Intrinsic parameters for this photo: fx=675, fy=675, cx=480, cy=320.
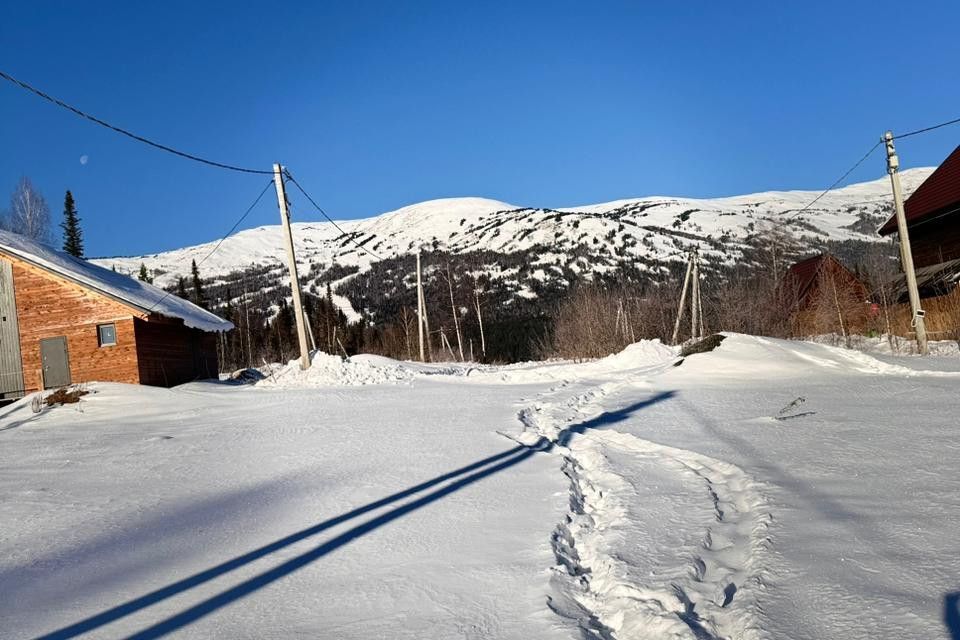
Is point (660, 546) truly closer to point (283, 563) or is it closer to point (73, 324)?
point (283, 563)

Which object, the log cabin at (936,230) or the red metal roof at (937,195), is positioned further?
the red metal roof at (937,195)

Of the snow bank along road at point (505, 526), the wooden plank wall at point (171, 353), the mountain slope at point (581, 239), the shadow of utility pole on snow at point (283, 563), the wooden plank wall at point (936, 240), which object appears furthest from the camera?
the mountain slope at point (581, 239)

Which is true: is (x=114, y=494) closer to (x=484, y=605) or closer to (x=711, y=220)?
(x=484, y=605)

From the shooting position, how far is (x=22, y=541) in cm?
581

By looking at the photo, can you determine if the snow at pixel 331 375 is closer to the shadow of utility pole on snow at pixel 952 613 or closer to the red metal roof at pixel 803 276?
the shadow of utility pole on snow at pixel 952 613

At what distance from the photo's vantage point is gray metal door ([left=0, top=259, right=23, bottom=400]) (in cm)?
Answer: 2317

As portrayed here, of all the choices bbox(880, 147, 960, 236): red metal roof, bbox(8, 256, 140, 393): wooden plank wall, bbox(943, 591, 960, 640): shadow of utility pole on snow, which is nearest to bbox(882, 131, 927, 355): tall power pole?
bbox(880, 147, 960, 236): red metal roof

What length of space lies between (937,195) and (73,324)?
3587 centimetres

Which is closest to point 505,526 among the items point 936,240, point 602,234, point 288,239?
point 288,239

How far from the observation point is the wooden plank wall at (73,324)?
23.0 metres

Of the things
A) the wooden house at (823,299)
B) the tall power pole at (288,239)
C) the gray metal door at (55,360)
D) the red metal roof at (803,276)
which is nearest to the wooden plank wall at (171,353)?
the gray metal door at (55,360)

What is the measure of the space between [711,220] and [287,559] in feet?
544

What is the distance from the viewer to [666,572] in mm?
4281

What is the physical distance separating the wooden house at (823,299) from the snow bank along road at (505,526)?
23374 mm
